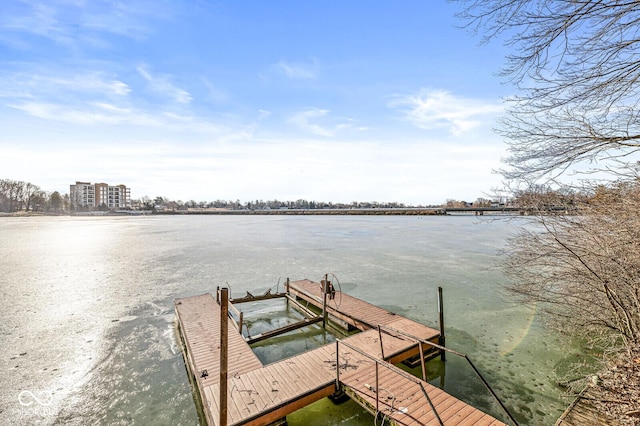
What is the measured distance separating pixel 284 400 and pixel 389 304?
6797mm

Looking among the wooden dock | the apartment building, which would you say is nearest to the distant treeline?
the apartment building

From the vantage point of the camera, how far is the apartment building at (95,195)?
143 m

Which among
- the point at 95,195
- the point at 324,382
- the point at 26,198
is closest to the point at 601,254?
the point at 324,382

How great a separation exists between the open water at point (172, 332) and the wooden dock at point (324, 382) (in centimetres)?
58

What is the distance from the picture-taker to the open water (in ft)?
17.7

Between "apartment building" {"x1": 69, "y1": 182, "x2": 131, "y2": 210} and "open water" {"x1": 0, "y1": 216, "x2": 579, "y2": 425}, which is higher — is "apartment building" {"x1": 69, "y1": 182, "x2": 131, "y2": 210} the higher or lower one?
the higher one

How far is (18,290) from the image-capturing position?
1275cm

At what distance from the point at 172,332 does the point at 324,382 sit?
5.75 metres

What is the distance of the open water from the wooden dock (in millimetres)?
578

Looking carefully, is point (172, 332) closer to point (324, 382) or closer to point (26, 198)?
point (324, 382)

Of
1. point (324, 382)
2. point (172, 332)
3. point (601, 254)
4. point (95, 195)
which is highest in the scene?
point (95, 195)

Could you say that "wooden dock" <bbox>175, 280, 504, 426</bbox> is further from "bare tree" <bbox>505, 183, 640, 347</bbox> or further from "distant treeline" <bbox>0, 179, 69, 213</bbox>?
"distant treeline" <bbox>0, 179, 69, 213</bbox>

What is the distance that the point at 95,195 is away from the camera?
147125 mm

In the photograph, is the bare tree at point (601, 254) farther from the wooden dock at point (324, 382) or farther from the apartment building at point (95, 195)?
the apartment building at point (95, 195)
